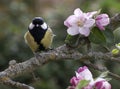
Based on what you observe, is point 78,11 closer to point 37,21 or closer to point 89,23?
point 89,23

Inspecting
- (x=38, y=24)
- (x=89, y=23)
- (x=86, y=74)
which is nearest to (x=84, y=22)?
(x=89, y=23)

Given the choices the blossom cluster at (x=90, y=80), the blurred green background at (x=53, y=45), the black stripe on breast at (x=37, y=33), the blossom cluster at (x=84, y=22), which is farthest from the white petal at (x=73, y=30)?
the blurred green background at (x=53, y=45)

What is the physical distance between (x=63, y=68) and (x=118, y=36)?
1356 millimetres

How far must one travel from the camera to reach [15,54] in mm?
2457

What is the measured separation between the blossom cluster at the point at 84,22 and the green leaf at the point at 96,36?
12mm

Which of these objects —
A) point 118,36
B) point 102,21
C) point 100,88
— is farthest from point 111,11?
point 100,88

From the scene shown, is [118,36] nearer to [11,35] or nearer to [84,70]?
[84,70]

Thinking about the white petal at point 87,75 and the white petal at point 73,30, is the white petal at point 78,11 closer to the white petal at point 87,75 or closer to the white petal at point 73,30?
the white petal at point 73,30

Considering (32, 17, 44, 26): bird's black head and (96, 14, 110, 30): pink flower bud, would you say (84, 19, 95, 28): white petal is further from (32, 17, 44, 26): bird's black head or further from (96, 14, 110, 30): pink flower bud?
(32, 17, 44, 26): bird's black head

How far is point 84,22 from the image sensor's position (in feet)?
2.90

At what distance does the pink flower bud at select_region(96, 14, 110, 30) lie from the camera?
2.87 ft

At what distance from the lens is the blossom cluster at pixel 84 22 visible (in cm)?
88

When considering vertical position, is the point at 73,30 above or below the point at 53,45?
below

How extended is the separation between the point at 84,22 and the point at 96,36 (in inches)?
1.6
